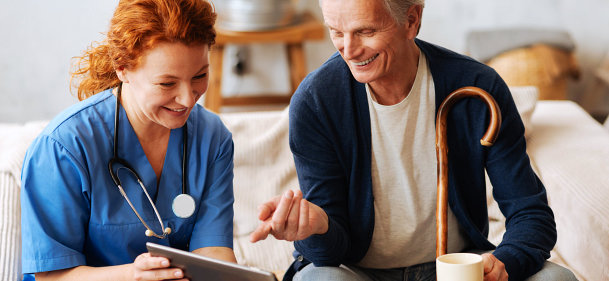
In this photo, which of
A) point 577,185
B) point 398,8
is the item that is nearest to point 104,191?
point 398,8

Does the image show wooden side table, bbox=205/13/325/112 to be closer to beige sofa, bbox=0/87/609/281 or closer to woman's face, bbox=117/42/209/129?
beige sofa, bbox=0/87/609/281

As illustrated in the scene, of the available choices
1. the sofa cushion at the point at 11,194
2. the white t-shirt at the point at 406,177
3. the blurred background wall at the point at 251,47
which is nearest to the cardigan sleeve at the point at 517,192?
the white t-shirt at the point at 406,177

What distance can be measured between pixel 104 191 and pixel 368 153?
1.69 ft

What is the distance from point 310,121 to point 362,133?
107mm

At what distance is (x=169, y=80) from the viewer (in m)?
1.20

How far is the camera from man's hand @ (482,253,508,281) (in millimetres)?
1240

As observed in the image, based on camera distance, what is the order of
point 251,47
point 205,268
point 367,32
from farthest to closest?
1. point 251,47
2. point 367,32
3. point 205,268

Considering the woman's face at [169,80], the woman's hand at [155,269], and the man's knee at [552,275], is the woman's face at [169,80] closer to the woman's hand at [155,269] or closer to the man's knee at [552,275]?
the woman's hand at [155,269]

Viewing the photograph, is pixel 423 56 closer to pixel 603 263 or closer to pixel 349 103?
pixel 349 103

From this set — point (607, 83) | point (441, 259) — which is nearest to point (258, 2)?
point (607, 83)

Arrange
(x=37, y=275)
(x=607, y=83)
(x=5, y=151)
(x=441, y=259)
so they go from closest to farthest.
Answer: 1. (x=441, y=259)
2. (x=37, y=275)
3. (x=5, y=151)
4. (x=607, y=83)

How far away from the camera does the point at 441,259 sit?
102 cm

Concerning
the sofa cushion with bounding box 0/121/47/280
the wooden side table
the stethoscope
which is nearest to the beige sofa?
the sofa cushion with bounding box 0/121/47/280

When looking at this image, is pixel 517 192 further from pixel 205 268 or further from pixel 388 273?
pixel 205 268
